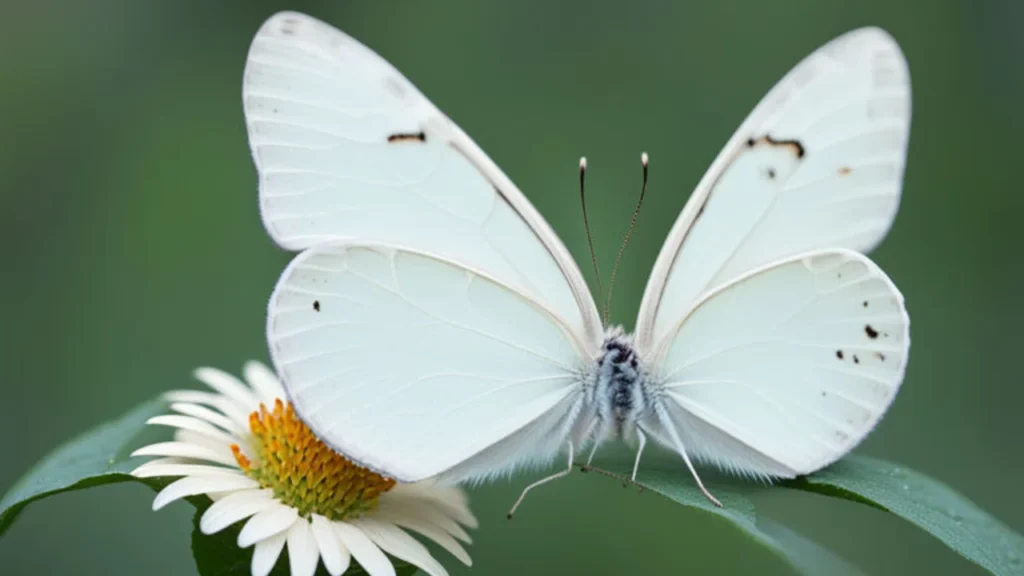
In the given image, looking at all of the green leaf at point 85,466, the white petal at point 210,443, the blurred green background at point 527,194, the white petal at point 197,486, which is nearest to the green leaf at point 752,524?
the white petal at point 197,486

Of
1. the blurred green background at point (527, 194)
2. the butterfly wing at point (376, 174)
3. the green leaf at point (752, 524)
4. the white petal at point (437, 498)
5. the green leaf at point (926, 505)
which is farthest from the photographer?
the blurred green background at point (527, 194)

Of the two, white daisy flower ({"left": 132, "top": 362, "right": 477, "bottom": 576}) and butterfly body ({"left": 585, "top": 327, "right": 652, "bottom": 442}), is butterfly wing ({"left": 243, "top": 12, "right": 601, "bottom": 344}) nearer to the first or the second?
butterfly body ({"left": 585, "top": 327, "right": 652, "bottom": 442})

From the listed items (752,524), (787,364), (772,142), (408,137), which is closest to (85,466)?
(408,137)

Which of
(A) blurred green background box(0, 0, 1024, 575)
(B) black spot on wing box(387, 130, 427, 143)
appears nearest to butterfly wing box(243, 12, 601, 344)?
(B) black spot on wing box(387, 130, 427, 143)

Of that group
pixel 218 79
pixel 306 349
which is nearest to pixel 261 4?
pixel 218 79

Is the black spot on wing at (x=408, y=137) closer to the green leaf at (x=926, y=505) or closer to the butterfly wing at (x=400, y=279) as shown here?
the butterfly wing at (x=400, y=279)

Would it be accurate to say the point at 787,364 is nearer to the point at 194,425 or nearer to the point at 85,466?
the point at 194,425
